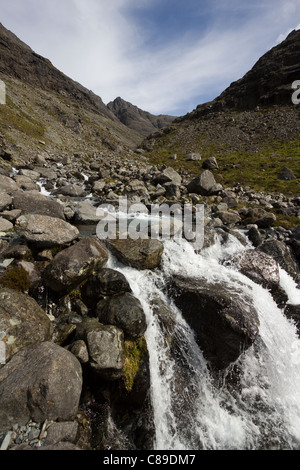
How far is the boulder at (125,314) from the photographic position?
7.38 m

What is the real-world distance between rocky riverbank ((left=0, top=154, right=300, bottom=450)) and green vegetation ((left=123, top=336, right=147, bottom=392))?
0.03 meters

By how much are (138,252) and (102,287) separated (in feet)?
8.78

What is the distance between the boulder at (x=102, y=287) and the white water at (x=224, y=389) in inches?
32.0

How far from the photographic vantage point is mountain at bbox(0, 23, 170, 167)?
3991 centimetres

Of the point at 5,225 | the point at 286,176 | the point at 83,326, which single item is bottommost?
the point at 83,326

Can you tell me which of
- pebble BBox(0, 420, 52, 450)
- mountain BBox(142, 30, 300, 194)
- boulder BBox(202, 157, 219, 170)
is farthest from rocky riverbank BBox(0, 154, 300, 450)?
mountain BBox(142, 30, 300, 194)

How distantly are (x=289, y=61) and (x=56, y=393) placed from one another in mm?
133717

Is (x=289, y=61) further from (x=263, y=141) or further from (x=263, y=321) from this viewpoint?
(x=263, y=321)

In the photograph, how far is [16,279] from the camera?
7.48 metres

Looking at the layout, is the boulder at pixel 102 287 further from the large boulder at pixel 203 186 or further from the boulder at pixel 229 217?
the large boulder at pixel 203 186

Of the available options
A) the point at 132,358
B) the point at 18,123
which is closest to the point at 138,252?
the point at 132,358

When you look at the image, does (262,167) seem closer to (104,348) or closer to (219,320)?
(219,320)

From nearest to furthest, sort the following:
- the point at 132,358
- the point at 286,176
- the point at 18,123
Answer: the point at 132,358
the point at 286,176
the point at 18,123

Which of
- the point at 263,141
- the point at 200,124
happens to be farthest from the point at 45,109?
the point at 263,141
